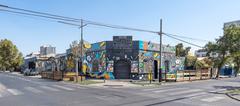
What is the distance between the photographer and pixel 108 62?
3350 centimetres

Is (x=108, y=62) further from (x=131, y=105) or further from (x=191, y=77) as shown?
(x=131, y=105)

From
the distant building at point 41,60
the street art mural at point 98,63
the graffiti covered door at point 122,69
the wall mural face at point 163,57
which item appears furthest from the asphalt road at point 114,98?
the distant building at point 41,60

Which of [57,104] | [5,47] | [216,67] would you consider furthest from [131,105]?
[5,47]

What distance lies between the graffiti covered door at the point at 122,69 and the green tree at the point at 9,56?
7017cm

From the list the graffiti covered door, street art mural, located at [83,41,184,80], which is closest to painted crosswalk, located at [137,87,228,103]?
street art mural, located at [83,41,184,80]

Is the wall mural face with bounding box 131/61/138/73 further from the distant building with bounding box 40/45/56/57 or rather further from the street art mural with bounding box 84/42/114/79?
the distant building with bounding box 40/45/56/57

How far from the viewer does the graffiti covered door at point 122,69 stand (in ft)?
110

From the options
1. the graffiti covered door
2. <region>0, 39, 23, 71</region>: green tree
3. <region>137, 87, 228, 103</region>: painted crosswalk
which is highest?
<region>0, 39, 23, 71</region>: green tree

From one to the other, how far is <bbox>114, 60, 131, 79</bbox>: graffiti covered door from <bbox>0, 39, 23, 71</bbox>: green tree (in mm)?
70172

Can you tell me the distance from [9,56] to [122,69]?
2816 inches

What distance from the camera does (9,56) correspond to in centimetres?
9306

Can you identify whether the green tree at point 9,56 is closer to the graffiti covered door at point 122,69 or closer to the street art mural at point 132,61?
the street art mural at point 132,61

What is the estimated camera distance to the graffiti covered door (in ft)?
110

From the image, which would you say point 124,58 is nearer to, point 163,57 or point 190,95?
point 163,57
